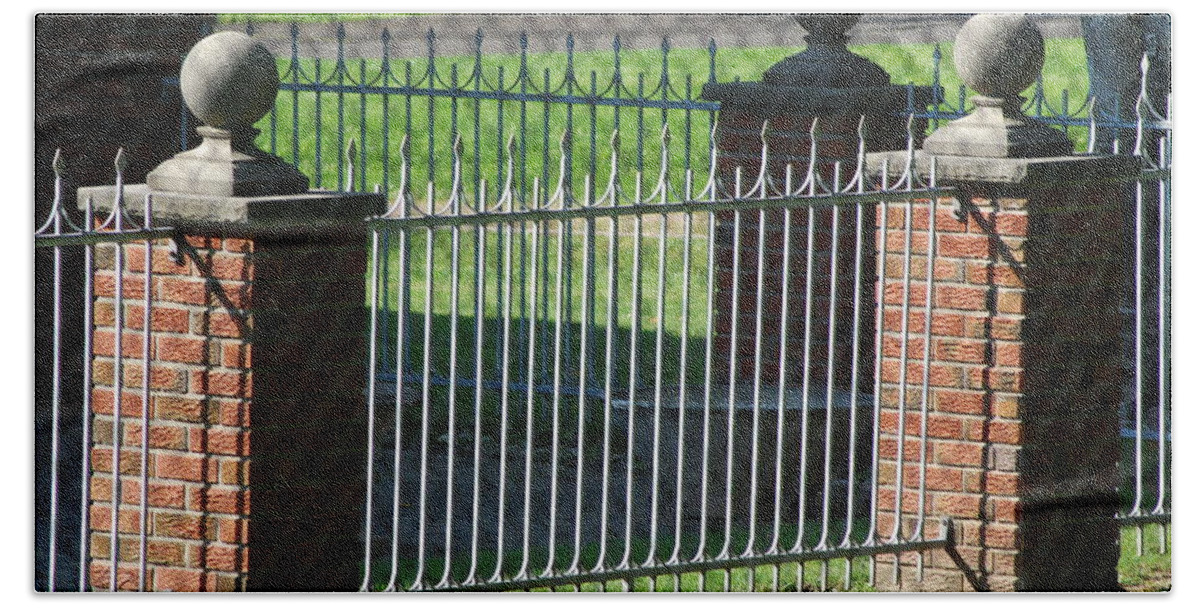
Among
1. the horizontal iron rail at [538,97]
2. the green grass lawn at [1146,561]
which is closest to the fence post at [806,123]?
the horizontal iron rail at [538,97]

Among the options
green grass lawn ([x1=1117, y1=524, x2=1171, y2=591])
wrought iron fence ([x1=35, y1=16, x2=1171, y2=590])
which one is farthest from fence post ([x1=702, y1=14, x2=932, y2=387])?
green grass lawn ([x1=1117, y1=524, x2=1171, y2=591])

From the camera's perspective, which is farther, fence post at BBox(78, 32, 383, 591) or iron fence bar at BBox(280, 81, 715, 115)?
iron fence bar at BBox(280, 81, 715, 115)

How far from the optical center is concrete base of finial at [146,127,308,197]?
4.63m

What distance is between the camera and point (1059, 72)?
11.5 m

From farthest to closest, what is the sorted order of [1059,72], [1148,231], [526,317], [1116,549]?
[1059,72], [526,317], [1148,231], [1116,549]

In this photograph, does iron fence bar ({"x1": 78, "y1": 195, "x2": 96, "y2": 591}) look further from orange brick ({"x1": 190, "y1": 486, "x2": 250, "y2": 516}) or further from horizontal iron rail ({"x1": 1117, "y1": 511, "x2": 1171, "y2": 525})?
horizontal iron rail ({"x1": 1117, "y1": 511, "x2": 1171, "y2": 525})

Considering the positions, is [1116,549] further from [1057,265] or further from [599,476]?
[599,476]

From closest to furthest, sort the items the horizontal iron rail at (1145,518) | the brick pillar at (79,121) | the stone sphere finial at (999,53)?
1. the stone sphere finial at (999,53)
2. the horizontal iron rail at (1145,518)
3. the brick pillar at (79,121)

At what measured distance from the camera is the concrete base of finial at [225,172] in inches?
182

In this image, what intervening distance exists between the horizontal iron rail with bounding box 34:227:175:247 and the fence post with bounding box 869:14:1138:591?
2381 millimetres

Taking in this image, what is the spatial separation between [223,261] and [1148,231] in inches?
208

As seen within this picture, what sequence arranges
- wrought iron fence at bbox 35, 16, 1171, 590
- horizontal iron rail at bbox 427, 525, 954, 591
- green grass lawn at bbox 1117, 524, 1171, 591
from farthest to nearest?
green grass lawn at bbox 1117, 524, 1171, 591 → horizontal iron rail at bbox 427, 525, 954, 591 → wrought iron fence at bbox 35, 16, 1171, 590

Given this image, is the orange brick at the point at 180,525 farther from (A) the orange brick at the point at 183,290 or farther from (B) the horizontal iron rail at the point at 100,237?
(B) the horizontal iron rail at the point at 100,237

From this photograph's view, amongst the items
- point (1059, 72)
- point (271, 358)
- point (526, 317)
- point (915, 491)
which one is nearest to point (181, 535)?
point (271, 358)
